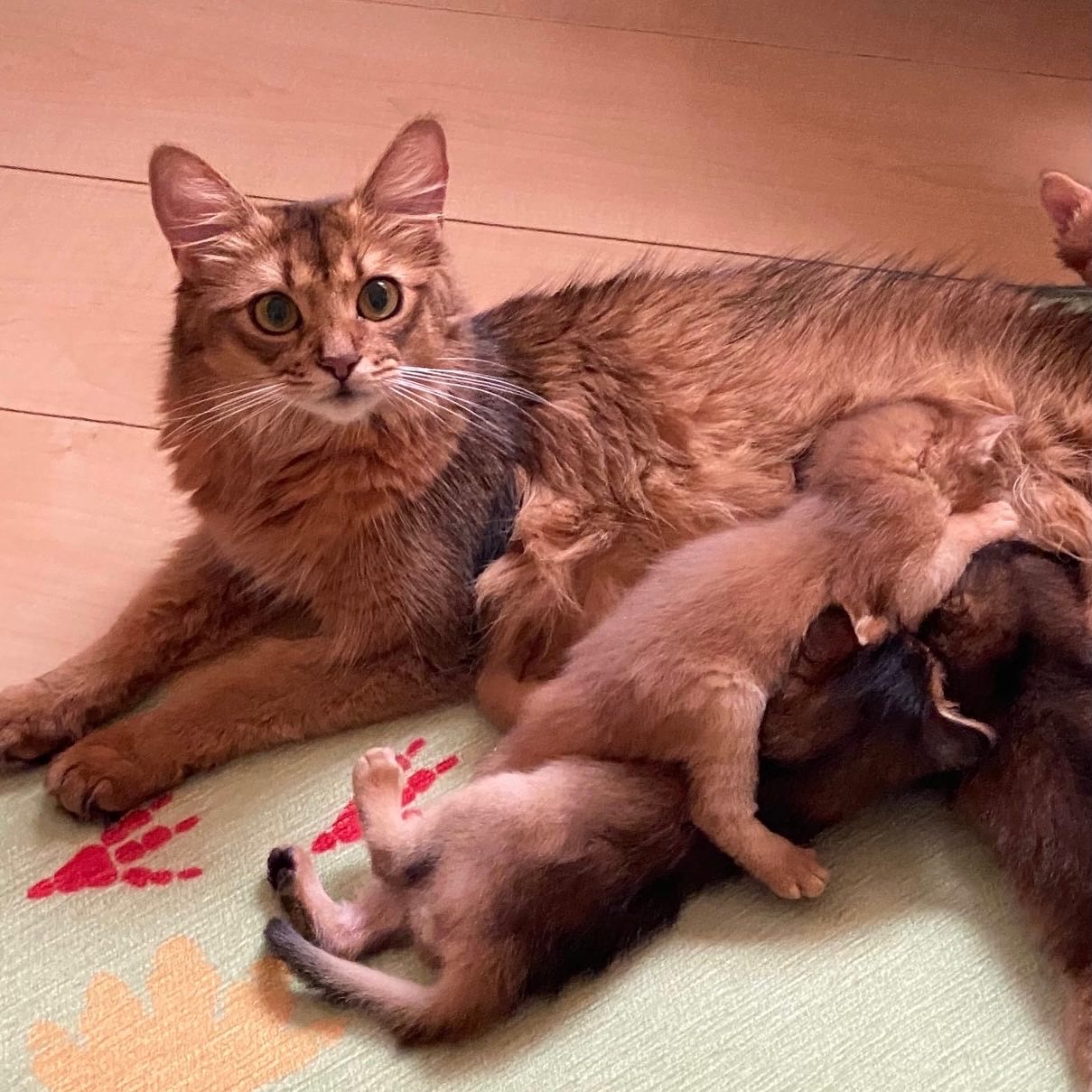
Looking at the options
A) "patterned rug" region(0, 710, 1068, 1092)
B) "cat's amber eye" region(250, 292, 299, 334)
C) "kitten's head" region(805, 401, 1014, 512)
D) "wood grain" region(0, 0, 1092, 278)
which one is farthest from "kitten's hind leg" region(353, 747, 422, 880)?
"wood grain" region(0, 0, 1092, 278)

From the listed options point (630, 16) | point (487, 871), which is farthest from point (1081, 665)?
point (630, 16)

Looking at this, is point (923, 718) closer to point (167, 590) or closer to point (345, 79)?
point (167, 590)

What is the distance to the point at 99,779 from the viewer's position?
1287 mm

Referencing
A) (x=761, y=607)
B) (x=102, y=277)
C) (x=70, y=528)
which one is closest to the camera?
(x=761, y=607)

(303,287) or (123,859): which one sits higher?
(303,287)

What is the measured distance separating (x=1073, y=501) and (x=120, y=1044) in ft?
3.76

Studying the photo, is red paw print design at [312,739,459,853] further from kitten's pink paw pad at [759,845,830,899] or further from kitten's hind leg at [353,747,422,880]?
kitten's pink paw pad at [759,845,830,899]

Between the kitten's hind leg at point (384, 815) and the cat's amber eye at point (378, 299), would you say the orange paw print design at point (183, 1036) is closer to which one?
the kitten's hind leg at point (384, 815)

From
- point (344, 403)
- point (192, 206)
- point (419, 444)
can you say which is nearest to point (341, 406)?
point (344, 403)

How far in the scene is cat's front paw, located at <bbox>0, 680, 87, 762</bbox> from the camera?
1.35m

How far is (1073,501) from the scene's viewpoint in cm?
135

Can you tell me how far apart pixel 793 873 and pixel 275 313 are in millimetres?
789

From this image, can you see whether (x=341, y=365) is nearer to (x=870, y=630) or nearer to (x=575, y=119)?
(x=870, y=630)

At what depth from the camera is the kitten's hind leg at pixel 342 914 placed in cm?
119
